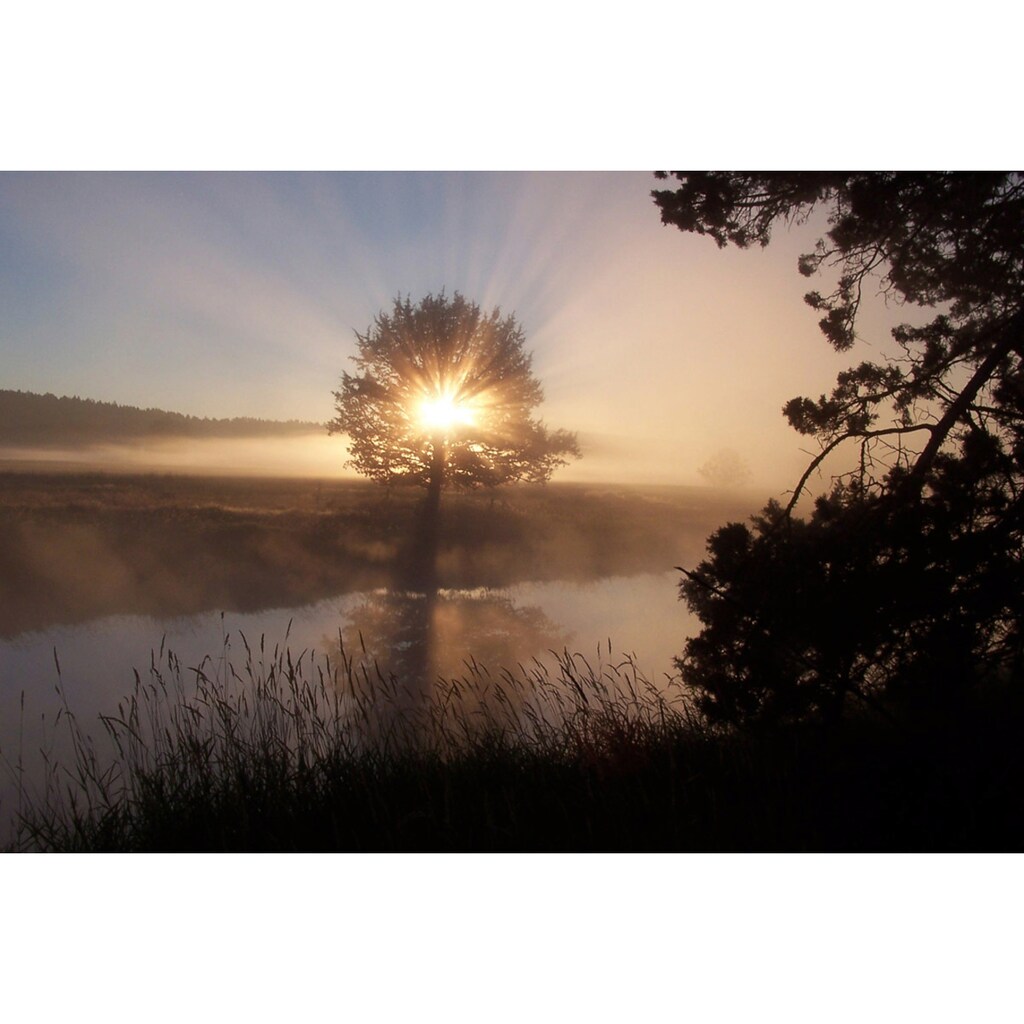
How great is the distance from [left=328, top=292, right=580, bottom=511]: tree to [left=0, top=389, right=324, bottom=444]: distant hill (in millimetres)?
249

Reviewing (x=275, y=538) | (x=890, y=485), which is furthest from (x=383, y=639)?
(x=890, y=485)

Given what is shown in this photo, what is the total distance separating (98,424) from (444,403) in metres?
1.46

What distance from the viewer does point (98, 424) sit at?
3.66 metres

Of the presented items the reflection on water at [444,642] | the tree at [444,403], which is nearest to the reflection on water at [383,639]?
the reflection on water at [444,642]

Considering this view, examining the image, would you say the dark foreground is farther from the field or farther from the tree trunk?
the tree trunk

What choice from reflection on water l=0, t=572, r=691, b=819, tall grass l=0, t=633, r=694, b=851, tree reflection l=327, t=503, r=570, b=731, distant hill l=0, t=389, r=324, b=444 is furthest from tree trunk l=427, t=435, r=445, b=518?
tall grass l=0, t=633, r=694, b=851

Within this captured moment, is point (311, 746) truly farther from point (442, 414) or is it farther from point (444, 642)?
point (442, 414)

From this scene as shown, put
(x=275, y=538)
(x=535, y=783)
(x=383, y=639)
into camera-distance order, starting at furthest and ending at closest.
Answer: (x=275, y=538), (x=383, y=639), (x=535, y=783)

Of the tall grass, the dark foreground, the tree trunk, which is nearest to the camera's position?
the dark foreground

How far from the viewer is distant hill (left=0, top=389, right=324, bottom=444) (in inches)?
137

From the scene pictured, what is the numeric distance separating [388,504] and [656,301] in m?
1.40

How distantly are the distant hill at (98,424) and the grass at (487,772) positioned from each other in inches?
36.9

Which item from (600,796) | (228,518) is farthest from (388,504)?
(600,796)
